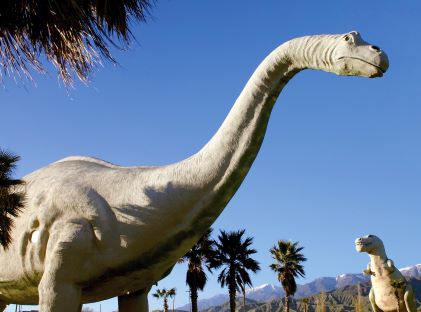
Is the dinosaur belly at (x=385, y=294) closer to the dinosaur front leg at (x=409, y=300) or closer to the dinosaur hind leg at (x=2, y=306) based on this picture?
the dinosaur front leg at (x=409, y=300)

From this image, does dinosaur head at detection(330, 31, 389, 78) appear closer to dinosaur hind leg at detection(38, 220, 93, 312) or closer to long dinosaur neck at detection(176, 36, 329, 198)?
long dinosaur neck at detection(176, 36, 329, 198)

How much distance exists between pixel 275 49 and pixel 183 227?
208 centimetres

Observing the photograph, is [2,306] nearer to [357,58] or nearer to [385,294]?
[357,58]

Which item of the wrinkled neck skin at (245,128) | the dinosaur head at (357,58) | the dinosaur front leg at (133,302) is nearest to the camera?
the dinosaur head at (357,58)

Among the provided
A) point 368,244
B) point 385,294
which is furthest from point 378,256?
point 385,294

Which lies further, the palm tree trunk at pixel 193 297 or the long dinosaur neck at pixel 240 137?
the palm tree trunk at pixel 193 297

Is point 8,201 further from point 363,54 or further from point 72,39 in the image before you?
point 363,54

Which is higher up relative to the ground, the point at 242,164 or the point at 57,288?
the point at 242,164

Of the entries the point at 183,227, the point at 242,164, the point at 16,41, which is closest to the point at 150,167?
the point at 183,227

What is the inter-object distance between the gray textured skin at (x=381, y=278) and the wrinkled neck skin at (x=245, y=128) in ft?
24.0

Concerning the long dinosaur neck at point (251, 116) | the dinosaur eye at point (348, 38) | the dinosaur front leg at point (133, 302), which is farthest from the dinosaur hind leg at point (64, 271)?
the dinosaur eye at point (348, 38)

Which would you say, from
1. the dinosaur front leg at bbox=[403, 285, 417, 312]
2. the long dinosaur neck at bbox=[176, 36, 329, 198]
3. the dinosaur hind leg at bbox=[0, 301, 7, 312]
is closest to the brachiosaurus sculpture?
the long dinosaur neck at bbox=[176, 36, 329, 198]

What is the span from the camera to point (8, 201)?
8109 millimetres

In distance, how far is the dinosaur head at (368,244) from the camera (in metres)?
12.7
